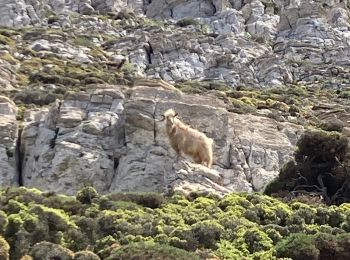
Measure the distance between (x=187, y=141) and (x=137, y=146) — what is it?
6.84 feet

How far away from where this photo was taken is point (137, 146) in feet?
88.2

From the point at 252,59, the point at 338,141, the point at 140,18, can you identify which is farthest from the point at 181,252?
the point at 140,18

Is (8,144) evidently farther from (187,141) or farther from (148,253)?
(148,253)

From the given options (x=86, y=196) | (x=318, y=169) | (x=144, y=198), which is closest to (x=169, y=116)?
(x=318, y=169)

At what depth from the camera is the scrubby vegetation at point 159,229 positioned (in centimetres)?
1592

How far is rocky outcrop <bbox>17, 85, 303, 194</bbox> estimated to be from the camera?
2511 centimetres

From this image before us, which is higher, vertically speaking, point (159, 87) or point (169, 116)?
point (169, 116)

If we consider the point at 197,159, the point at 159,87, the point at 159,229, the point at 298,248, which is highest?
the point at 298,248

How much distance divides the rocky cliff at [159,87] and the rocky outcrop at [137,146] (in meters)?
0.05

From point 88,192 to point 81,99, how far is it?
1110cm

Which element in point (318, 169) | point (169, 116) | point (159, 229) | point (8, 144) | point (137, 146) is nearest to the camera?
point (159, 229)

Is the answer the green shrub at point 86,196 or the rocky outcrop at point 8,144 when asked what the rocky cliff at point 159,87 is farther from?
the green shrub at point 86,196

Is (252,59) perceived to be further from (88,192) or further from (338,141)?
(88,192)

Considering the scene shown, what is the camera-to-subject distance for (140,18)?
370 ft
